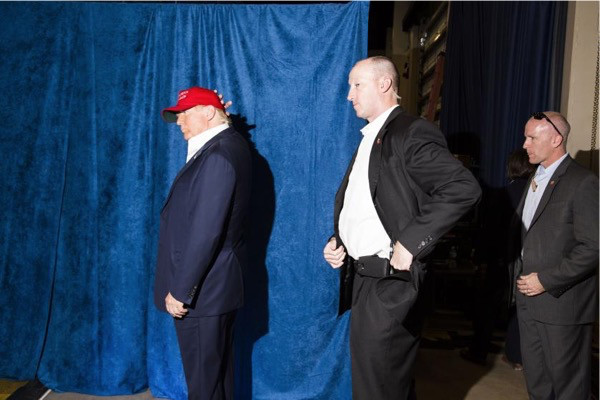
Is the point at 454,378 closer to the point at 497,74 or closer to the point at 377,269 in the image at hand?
the point at 377,269

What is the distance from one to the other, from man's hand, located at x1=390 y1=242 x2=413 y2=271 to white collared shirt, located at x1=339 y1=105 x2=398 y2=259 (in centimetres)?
12

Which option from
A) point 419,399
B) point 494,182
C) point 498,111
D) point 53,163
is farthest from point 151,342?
point 498,111

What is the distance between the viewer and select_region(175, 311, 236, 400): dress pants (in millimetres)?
2031

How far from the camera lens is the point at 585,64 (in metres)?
3.97

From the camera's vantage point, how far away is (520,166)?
10.8 feet

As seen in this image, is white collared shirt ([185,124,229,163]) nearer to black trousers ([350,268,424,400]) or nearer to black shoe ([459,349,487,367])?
black trousers ([350,268,424,400])

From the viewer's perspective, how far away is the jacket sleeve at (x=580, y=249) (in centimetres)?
208

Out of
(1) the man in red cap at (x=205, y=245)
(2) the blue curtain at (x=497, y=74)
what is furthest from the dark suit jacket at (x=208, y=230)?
(2) the blue curtain at (x=497, y=74)

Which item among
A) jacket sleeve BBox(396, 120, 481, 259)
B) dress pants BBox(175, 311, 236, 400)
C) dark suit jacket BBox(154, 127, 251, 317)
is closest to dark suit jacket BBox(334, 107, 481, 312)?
jacket sleeve BBox(396, 120, 481, 259)

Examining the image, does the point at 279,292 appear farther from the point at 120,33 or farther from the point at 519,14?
the point at 519,14

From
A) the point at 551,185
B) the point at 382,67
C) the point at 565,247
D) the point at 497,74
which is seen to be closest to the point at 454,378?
the point at 565,247

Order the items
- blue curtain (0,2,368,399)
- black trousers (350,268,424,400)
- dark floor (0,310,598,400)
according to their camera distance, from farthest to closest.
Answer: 1. dark floor (0,310,598,400)
2. blue curtain (0,2,368,399)
3. black trousers (350,268,424,400)

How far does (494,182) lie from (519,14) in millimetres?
1570

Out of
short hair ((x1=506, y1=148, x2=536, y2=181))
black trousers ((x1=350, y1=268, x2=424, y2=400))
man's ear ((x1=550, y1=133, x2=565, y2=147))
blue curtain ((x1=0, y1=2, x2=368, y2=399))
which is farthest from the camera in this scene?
short hair ((x1=506, y1=148, x2=536, y2=181))
